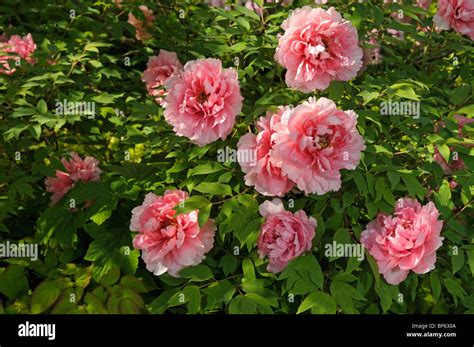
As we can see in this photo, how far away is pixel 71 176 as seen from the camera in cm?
325

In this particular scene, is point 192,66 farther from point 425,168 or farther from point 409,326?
point 409,326

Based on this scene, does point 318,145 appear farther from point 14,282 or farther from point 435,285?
point 14,282

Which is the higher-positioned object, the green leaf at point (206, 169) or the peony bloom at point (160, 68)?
the peony bloom at point (160, 68)

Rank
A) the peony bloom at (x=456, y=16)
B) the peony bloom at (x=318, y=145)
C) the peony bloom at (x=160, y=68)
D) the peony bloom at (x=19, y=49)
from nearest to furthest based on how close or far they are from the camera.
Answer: the peony bloom at (x=318, y=145) < the peony bloom at (x=456, y=16) < the peony bloom at (x=19, y=49) < the peony bloom at (x=160, y=68)

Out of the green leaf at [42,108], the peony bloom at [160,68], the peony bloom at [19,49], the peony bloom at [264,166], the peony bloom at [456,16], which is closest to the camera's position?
the peony bloom at [264,166]

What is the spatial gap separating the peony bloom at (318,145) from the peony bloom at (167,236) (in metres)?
0.45

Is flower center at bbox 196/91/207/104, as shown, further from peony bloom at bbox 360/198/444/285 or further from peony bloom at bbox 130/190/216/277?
peony bloom at bbox 360/198/444/285

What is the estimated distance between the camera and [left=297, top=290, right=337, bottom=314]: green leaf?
2506 millimetres

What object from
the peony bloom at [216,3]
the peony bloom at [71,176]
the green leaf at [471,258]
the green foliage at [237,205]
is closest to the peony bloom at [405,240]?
the green foliage at [237,205]

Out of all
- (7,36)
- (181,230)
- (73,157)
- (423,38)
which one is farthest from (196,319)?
(7,36)

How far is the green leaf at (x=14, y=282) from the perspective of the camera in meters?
2.87

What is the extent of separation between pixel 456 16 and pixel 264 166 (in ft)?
4.20

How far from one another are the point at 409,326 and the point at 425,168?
2.03 ft

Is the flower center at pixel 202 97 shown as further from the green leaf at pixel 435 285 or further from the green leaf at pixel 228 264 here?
the green leaf at pixel 435 285
